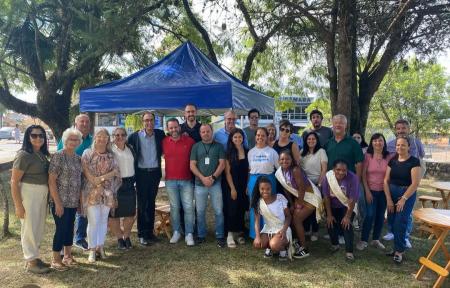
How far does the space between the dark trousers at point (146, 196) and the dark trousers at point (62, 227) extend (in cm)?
94

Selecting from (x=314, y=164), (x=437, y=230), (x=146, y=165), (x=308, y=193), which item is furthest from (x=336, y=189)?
(x=146, y=165)

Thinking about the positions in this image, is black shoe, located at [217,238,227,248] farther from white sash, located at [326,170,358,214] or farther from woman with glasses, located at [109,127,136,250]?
white sash, located at [326,170,358,214]

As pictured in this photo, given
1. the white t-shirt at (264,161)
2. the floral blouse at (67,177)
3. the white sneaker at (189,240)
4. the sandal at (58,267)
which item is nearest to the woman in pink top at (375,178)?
the white t-shirt at (264,161)

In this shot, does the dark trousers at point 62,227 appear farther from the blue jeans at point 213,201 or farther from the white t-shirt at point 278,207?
the white t-shirt at point 278,207

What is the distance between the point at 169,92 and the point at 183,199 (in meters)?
1.43

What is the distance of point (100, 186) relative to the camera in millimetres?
4281

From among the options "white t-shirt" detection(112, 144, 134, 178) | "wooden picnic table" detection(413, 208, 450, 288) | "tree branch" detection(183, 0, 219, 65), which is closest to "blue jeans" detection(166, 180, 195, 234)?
"white t-shirt" detection(112, 144, 134, 178)

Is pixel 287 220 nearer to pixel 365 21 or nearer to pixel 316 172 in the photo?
pixel 316 172

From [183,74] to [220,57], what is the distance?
634 centimetres

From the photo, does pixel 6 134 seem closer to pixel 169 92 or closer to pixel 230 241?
pixel 169 92

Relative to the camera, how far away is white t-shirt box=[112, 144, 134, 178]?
457 centimetres

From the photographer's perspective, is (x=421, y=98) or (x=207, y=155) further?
(x=421, y=98)

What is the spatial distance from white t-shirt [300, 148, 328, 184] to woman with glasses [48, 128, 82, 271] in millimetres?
2714

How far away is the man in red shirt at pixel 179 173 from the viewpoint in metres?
4.89
